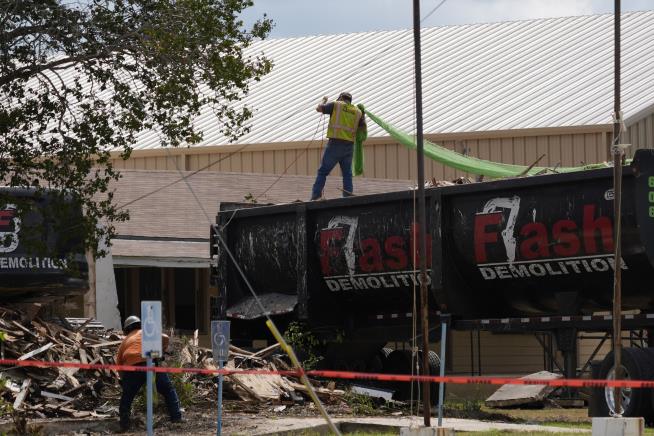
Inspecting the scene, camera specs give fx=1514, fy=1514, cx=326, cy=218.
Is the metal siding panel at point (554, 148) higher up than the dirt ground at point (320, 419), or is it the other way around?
the metal siding panel at point (554, 148)

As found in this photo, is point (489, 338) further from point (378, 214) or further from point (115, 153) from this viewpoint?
point (378, 214)

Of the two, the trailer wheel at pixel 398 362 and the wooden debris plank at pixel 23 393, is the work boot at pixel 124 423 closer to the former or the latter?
the wooden debris plank at pixel 23 393

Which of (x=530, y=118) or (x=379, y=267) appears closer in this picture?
(x=379, y=267)

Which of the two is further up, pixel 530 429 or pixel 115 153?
pixel 115 153

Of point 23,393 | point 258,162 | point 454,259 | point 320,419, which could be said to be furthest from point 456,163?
point 258,162

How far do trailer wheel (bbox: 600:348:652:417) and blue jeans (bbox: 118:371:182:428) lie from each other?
4648mm

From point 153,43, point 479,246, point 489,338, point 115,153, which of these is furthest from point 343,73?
point 153,43

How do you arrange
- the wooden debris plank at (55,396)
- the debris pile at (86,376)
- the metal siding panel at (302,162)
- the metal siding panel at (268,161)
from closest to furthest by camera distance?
A: the debris pile at (86,376) → the wooden debris plank at (55,396) → the metal siding panel at (302,162) → the metal siding panel at (268,161)

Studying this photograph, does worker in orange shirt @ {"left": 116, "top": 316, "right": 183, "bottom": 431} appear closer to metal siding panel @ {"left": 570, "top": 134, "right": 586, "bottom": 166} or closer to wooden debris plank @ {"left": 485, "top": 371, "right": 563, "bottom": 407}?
wooden debris plank @ {"left": 485, "top": 371, "right": 563, "bottom": 407}

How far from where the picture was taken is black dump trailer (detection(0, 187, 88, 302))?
51.8 ft

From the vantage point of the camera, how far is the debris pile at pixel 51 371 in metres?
17.2

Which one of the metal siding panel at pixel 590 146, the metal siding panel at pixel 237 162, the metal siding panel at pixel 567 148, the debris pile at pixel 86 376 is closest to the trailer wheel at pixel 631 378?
the debris pile at pixel 86 376

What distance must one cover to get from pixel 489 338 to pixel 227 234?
39.0ft

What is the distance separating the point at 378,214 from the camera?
19.3 metres
